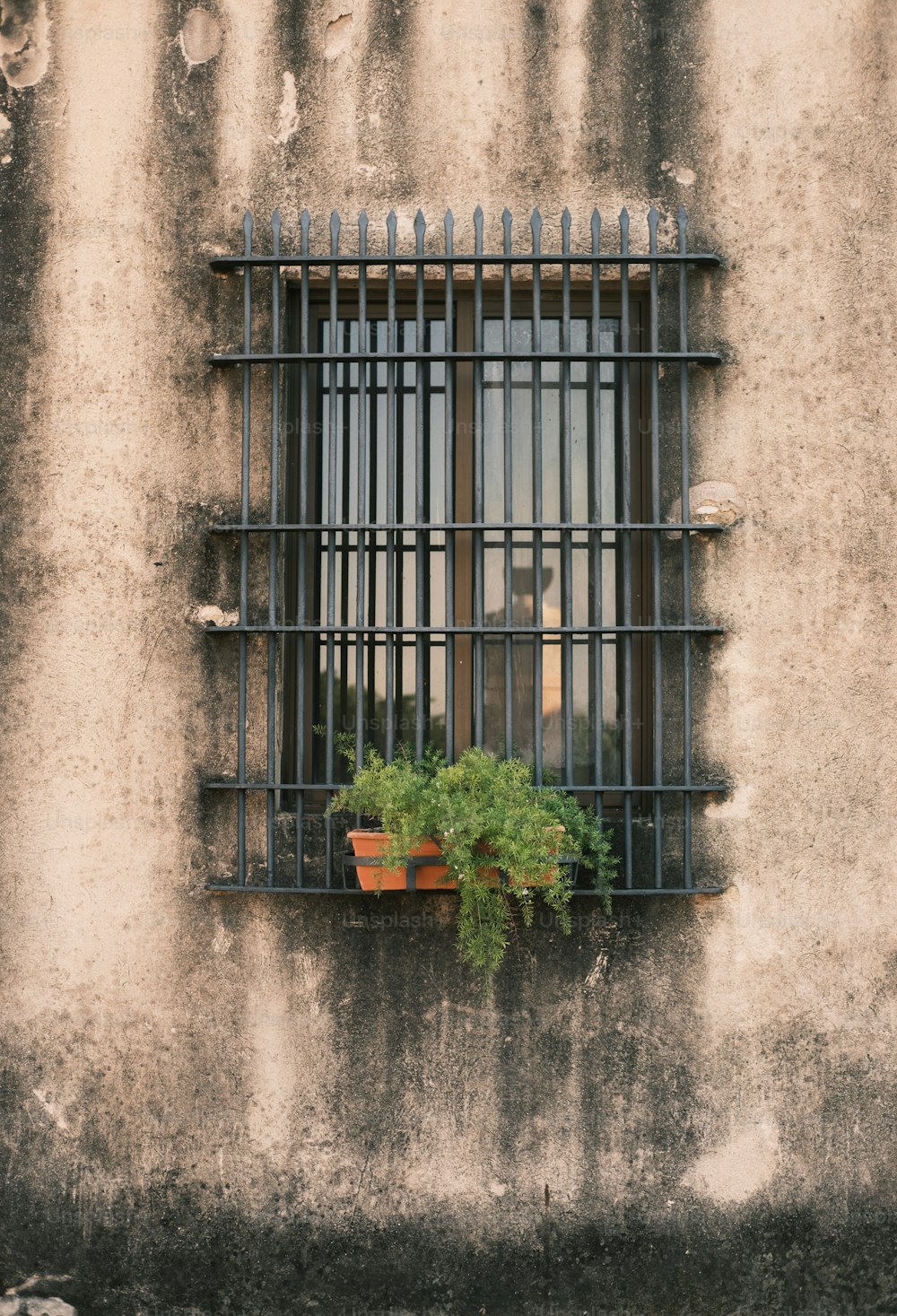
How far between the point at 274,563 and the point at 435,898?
1.21m

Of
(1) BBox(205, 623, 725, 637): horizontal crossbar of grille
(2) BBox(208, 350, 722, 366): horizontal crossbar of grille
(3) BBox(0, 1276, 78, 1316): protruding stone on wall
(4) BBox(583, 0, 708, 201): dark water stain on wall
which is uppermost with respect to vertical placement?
(4) BBox(583, 0, 708, 201): dark water stain on wall

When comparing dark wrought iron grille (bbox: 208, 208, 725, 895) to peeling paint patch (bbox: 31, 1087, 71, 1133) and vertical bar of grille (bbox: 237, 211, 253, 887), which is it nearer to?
vertical bar of grille (bbox: 237, 211, 253, 887)

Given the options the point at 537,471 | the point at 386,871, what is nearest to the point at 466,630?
the point at 537,471

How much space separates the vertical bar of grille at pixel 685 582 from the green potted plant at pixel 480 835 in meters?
0.31

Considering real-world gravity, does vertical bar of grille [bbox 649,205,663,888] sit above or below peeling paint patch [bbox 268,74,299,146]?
below

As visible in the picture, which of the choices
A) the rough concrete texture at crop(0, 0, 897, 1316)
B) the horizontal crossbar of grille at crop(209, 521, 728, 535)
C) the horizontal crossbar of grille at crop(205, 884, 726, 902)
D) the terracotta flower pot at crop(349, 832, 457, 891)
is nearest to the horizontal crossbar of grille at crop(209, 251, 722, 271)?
the rough concrete texture at crop(0, 0, 897, 1316)

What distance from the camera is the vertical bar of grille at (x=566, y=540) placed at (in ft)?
10.4

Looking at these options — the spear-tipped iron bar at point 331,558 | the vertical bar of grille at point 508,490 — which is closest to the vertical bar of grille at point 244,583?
the spear-tipped iron bar at point 331,558

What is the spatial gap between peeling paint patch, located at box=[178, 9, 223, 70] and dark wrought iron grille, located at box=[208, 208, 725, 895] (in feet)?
2.24

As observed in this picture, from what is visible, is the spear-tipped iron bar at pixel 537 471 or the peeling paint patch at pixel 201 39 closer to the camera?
the spear-tipped iron bar at pixel 537 471

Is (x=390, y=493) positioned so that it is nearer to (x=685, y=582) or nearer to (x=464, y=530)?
(x=464, y=530)

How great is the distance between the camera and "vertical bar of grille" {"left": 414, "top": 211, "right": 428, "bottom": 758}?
3.19 m

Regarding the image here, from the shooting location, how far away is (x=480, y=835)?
2.79 m

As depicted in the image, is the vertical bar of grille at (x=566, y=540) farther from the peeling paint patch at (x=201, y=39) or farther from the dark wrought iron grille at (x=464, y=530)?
the peeling paint patch at (x=201, y=39)
